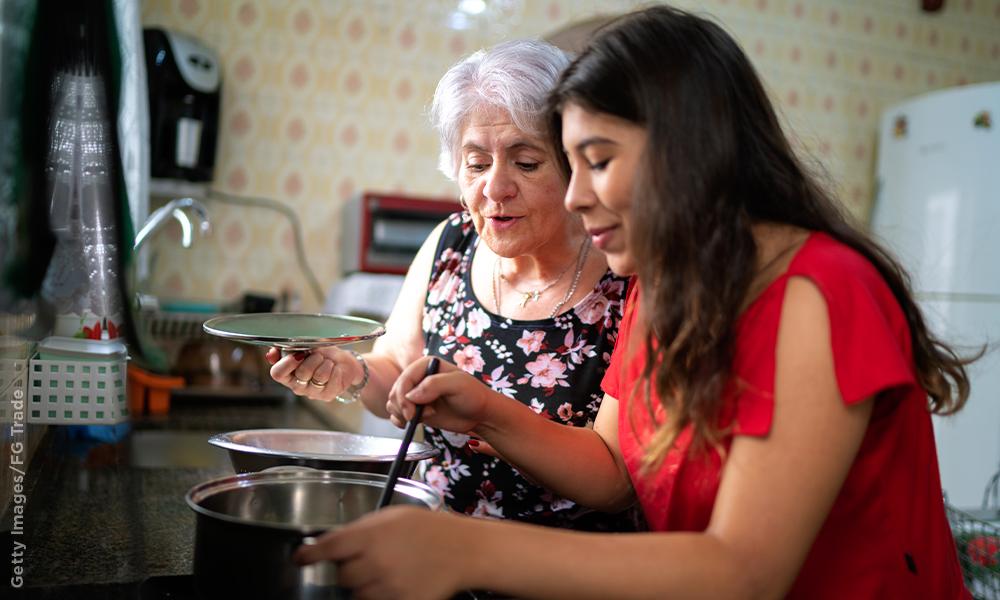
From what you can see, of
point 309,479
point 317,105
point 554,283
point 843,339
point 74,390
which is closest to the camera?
point 843,339

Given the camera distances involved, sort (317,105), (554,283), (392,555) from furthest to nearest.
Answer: (317,105) < (554,283) < (392,555)

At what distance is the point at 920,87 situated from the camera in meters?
4.13

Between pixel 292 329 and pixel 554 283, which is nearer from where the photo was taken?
pixel 292 329

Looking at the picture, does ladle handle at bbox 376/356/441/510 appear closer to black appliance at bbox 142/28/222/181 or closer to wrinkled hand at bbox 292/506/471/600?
wrinkled hand at bbox 292/506/471/600

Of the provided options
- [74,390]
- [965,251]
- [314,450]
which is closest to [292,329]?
[314,450]

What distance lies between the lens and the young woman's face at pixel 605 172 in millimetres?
858

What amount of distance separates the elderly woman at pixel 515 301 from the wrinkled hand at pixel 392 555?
0.60m

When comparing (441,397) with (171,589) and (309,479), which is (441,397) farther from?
(171,589)

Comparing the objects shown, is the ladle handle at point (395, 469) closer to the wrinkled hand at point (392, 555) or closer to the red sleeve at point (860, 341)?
the wrinkled hand at point (392, 555)

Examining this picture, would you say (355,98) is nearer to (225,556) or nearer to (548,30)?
(548,30)

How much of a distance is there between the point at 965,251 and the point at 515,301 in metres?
2.67

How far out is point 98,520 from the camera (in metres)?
1.13

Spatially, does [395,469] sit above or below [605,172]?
below

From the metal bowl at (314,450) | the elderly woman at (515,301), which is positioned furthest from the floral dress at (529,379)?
the metal bowl at (314,450)
